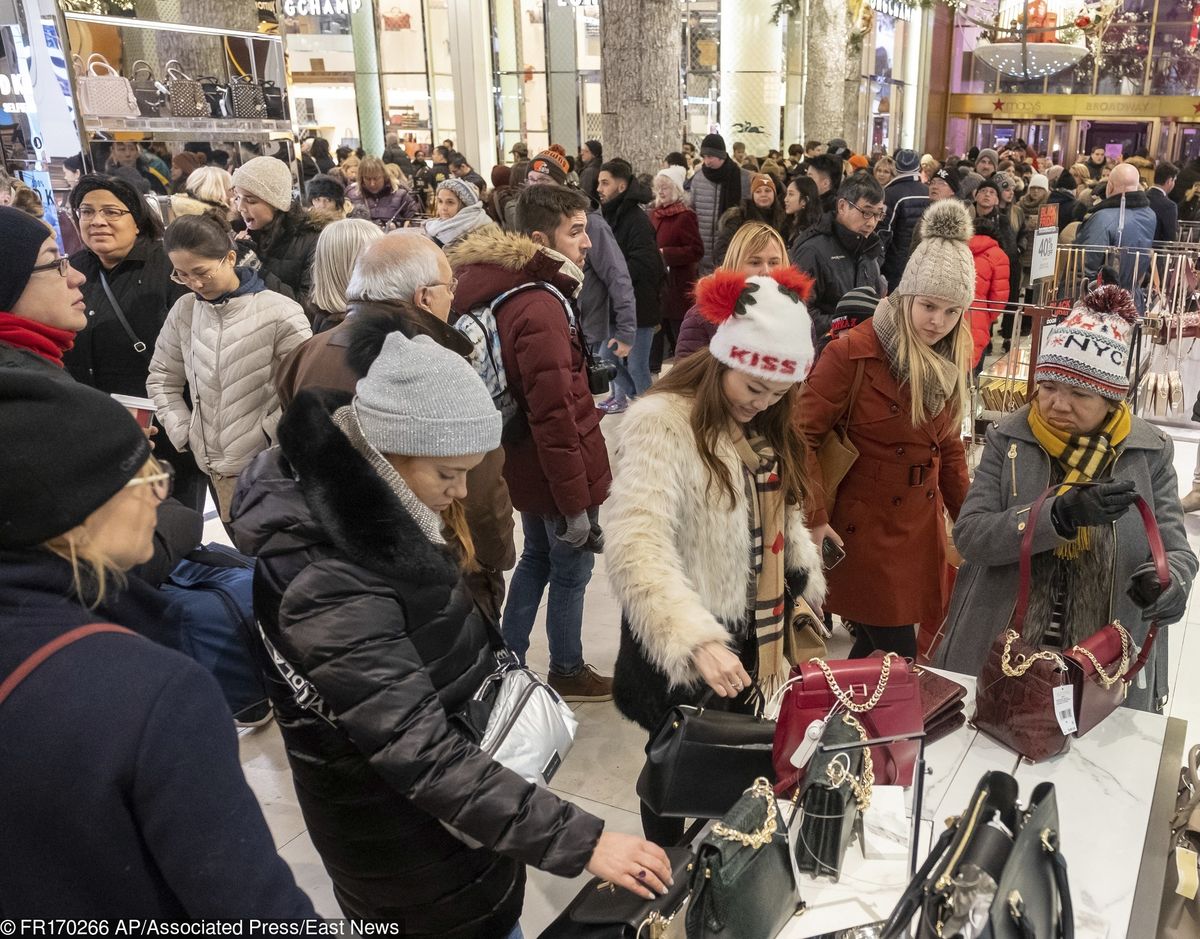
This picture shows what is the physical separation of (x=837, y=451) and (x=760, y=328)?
932 millimetres

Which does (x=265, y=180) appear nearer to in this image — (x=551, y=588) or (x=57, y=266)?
(x=57, y=266)

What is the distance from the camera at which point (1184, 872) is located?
77.5 inches

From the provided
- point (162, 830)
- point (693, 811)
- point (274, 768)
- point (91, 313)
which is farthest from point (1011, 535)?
point (91, 313)

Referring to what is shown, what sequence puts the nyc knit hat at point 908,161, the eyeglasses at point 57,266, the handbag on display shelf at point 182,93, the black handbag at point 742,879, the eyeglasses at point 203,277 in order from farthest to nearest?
the nyc knit hat at point 908,161 → the handbag on display shelf at point 182,93 → the eyeglasses at point 203,277 → the eyeglasses at point 57,266 → the black handbag at point 742,879

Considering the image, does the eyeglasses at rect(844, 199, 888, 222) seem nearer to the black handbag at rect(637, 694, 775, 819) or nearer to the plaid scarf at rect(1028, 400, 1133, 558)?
the plaid scarf at rect(1028, 400, 1133, 558)

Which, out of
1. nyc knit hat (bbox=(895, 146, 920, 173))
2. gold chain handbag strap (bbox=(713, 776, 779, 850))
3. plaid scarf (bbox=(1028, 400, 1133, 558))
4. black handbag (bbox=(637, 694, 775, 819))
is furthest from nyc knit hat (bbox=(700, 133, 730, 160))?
gold chain handbag strap (bbox=(713, 776, 779, 850))

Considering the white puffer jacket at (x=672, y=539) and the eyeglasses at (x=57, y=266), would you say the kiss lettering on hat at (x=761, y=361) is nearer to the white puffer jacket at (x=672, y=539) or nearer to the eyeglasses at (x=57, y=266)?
the white puffer jacket at (x=672, y=539)

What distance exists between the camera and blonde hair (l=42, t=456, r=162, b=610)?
0.95 meters

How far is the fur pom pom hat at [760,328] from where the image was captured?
197cm

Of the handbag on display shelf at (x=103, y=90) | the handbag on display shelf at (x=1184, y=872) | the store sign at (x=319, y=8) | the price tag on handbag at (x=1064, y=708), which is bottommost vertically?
the handbag on display shelf at (x=1184, y=872)

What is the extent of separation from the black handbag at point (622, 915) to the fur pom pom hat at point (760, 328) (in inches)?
39.2

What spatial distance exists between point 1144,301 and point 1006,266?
3.45 ft

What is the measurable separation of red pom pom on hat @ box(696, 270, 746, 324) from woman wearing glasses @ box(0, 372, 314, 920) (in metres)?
1.34

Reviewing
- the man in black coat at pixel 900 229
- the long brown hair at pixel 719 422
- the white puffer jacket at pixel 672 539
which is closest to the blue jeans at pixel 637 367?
the man in black coat at pixel 900 229
